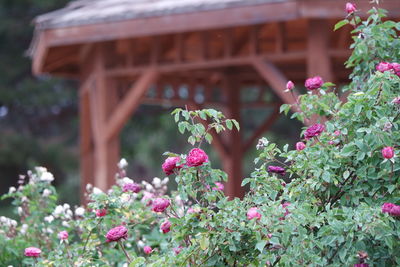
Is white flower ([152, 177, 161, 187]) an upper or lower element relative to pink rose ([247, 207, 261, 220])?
upper

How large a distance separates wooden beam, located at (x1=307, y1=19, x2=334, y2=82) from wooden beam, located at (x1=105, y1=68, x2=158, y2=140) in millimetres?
1589

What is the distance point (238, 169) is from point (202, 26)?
361cm

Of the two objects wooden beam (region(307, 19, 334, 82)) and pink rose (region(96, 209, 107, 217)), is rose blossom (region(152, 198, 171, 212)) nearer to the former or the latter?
pink rose (region(96, 209, 107, 217))

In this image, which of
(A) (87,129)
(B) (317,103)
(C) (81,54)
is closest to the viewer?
(B) (317,103)

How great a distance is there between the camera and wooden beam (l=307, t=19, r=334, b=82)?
5035 mm

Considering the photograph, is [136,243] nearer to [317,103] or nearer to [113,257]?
[113,257]

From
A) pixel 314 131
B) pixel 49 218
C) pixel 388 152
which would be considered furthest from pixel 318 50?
pixel 388 152

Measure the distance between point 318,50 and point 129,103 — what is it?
1841mm

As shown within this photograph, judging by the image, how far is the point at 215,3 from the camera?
16.5 feet

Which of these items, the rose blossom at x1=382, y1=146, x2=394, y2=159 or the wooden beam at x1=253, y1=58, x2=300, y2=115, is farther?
the wooden beam at x1=253, y1=58, x2=300, y2=115

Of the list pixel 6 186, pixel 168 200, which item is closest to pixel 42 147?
pixel 6 186

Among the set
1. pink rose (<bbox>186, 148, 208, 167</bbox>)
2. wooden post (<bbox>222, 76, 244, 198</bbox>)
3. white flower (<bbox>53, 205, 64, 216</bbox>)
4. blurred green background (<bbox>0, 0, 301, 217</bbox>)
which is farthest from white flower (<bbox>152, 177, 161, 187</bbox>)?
blurred green background (<bbox>0, 0, 301, 217</bbox>)

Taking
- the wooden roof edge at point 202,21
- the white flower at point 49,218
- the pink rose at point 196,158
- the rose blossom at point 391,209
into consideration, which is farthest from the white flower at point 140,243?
the wooden roof edge at point 202,21

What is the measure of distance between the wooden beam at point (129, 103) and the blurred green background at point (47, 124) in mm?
5344
